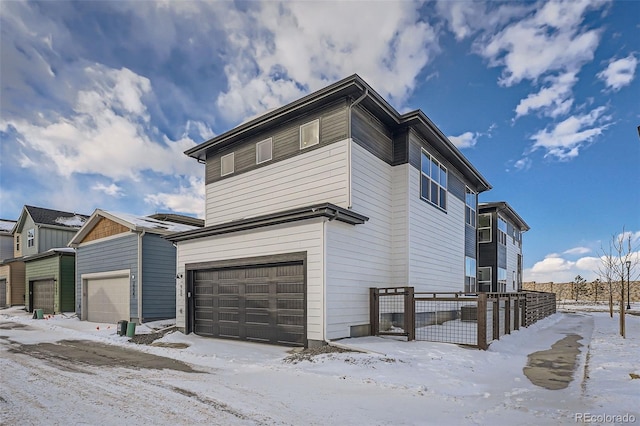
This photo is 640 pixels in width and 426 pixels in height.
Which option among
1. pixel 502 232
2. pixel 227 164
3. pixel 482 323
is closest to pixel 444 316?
pixel 482 323

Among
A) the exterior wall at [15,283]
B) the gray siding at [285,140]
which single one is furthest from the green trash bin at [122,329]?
the exterior wall at [15,283]

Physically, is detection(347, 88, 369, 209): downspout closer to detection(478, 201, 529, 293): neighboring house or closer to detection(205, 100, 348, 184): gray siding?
detection(205, 100, 348, 184): gray siding

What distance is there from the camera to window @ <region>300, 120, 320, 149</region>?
39.6ft

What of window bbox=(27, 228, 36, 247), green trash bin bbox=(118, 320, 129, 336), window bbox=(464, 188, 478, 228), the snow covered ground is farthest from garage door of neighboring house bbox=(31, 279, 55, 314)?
window bbox=(464, 188, 478, 228)

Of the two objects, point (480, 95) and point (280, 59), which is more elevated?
point (280, 59)

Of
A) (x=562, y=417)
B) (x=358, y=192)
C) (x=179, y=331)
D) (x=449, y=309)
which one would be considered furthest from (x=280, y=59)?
(x=562, y=417)

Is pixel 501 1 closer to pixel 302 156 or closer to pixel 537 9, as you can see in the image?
pixel 537 9

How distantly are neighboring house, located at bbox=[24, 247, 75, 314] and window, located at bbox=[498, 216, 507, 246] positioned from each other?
85.7ft

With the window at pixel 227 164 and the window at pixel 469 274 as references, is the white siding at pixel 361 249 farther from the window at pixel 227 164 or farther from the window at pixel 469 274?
the window at pixel 469 274

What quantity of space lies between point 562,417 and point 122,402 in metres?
6.09

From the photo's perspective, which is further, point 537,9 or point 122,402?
point 537,9

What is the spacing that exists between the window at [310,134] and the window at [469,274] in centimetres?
1026

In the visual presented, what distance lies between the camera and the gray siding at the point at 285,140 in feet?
37.6

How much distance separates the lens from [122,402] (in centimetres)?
572
